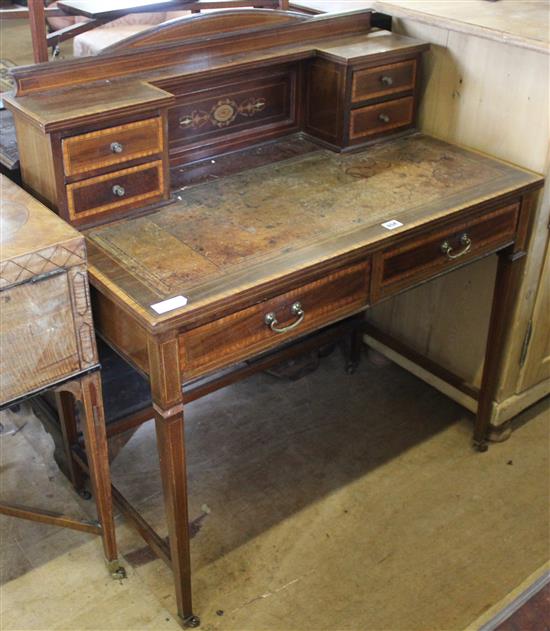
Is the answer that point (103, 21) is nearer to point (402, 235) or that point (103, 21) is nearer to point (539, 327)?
point (402, 235)

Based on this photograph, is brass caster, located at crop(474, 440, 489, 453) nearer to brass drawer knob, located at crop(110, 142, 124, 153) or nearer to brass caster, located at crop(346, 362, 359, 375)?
brass caster, located at crop(346, 362, 359, 375)

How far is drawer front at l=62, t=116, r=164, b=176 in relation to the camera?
1.87 metres

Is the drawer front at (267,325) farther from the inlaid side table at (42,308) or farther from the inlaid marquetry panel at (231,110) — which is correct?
the inlaid marquetry panel at (231,110)

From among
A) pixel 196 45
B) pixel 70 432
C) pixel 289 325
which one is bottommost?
pixel 70 432

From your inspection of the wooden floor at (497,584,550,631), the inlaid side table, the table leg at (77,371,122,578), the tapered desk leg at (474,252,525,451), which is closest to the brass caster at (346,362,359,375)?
the tapered desk leg at (474,252,525,451)

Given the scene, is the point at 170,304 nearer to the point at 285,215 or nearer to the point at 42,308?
the point at 42,308

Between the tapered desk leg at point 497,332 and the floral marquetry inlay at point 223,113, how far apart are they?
2.75 ft

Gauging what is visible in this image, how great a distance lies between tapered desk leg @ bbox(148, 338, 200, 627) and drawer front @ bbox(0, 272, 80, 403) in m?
0.21

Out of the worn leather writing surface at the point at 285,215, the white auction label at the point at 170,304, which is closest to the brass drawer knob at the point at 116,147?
the worn leather writing surface at the point at 285,215

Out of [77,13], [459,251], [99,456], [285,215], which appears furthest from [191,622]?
[77,13]

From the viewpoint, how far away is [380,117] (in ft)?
8.03

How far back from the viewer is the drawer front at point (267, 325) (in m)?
1.76

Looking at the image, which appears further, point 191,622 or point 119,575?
point 119,575

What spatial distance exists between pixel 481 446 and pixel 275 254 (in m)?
1.25
